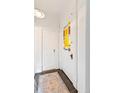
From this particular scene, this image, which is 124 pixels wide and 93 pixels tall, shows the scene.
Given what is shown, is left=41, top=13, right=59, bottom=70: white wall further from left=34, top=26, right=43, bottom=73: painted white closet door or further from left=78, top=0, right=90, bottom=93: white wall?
left=78, top=0, right=90, bottom=93: white wall

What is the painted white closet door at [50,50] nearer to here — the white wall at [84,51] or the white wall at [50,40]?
the white wall at [50,40]

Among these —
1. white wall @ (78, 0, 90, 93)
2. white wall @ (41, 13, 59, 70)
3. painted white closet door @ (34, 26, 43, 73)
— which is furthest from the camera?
white wall @ (41, 13, 59, 70)

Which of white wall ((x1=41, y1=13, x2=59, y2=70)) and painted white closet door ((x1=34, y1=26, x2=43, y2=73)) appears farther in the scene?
white wall ((x1=41, y1=13, x2=59, y2=70))

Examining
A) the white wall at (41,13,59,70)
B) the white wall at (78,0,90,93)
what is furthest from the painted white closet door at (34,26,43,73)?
the white wall at (78,0,90,93)

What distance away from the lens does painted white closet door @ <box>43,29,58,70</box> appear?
4.04 metres

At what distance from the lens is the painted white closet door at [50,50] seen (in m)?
4.04

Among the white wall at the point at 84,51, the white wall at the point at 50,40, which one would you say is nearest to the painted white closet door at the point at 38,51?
the white wall at the point at 50,40

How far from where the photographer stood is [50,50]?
4168mm

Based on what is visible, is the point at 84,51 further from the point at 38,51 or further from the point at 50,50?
the point at 50,50

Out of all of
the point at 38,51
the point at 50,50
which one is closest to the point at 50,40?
the point at 50,50

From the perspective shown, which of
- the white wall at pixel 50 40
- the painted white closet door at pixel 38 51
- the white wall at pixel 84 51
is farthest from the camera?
the white wall at pixel 50 40
